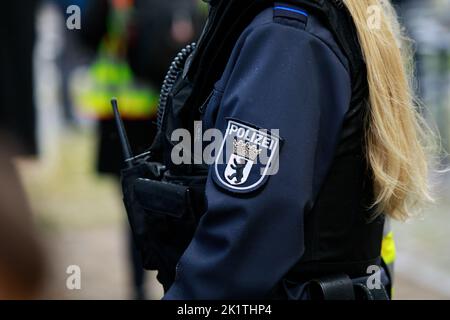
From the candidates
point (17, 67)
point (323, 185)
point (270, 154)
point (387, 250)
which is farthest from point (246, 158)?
point (17, 67)

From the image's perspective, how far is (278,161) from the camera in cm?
142

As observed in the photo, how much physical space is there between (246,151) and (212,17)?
392mm

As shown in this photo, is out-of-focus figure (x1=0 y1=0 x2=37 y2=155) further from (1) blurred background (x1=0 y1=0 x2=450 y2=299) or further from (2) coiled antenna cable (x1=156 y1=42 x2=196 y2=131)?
(2) coiled antenna cable (x1=156 y1=42 x2=196 y2=131)

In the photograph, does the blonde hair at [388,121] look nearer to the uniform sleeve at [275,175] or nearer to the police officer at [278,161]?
the police officer at [278,161]

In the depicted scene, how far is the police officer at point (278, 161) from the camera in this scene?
1413 mm

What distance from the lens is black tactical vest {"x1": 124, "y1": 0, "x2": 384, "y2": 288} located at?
1533 millimetres

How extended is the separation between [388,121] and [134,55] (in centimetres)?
258

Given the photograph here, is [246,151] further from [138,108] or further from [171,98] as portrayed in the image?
[138,108]

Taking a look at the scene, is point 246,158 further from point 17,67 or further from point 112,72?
point 17,67

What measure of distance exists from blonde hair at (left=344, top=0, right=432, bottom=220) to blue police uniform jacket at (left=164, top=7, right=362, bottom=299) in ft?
0.33

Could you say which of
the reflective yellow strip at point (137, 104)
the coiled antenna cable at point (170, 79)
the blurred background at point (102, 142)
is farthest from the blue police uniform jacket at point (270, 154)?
the reflective yellow strip at point (137, 104)

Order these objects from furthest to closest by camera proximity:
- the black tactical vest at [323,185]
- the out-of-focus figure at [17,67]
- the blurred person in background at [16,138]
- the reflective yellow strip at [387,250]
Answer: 1. the out-of-focus figure at [17,67]
2. the blurred person in background at [16,138]
3. the reflective yellow strip at [387,250]
4. the black tactical vest at [323,185]

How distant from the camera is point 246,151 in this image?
1438mm

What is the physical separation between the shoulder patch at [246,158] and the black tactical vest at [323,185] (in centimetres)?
13
